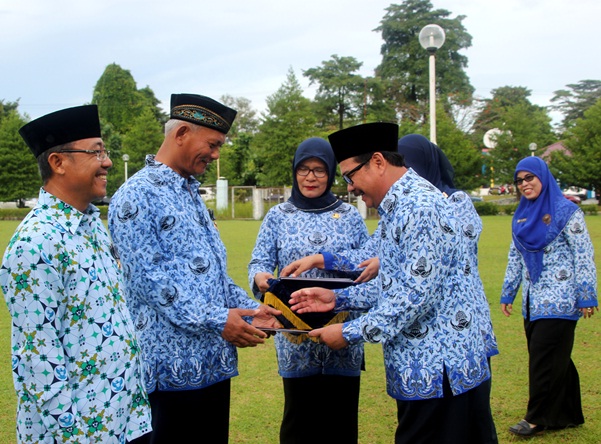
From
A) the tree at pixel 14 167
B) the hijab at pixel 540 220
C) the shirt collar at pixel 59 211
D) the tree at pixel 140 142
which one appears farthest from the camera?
the tree at pixel 140 142

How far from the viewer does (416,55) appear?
57.8m

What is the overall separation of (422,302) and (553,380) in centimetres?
275

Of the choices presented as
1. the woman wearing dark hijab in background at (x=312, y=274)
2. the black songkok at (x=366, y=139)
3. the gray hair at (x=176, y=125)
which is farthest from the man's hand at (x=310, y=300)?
the gray hair at (x=176, y=125)

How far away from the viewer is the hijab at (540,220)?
5.13 metres

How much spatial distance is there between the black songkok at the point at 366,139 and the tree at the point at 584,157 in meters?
41.2

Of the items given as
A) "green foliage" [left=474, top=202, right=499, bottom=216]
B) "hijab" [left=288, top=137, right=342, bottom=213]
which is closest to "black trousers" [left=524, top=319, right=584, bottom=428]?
"hijab" [left=288, top=137, right=342, bottom=213]

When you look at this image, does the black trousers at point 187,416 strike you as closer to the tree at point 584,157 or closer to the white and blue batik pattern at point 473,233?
the white and blue batik pattern at point 473,233

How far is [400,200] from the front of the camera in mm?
2914

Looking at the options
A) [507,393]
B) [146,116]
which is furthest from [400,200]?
[146,116]

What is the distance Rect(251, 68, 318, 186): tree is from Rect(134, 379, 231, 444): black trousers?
129ft

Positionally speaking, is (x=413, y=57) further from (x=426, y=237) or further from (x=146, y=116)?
(x=426, y=237)

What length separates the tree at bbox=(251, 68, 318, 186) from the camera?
42.6 m

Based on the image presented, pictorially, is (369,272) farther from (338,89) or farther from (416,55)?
(416,55)

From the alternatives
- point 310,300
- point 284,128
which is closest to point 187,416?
point 310,300
